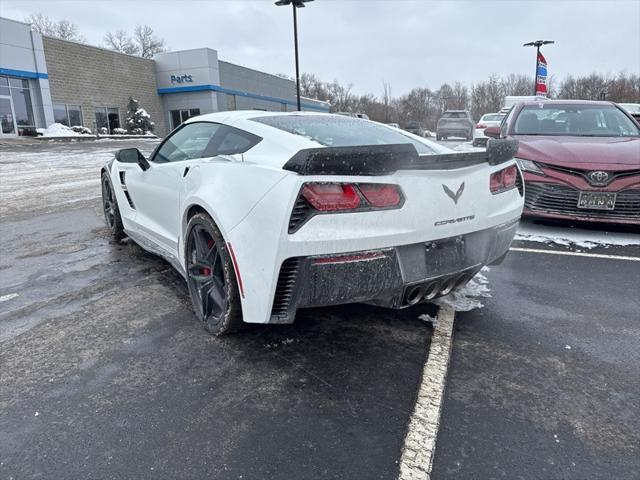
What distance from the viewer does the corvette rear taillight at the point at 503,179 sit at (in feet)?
8.96

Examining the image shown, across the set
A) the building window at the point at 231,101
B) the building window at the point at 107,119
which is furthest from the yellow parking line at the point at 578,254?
the building window at the point at 231,101

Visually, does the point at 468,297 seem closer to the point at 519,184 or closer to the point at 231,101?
the point at 519,184

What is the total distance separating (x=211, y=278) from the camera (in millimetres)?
2771

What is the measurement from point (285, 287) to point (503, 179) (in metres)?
1.58

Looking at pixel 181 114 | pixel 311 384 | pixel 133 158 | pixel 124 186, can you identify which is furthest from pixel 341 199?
pixel 181 114

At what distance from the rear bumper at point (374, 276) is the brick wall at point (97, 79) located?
30.8 metres

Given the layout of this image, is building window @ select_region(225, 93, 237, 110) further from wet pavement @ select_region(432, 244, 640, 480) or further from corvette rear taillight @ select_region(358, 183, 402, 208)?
corvette rear taillight @ select_region(358, 183, 402, 208)

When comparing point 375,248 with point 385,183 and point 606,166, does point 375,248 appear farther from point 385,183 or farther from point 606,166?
point 606,166

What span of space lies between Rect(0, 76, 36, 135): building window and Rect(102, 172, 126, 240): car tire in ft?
81.5

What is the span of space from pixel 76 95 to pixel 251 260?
31.9 metres

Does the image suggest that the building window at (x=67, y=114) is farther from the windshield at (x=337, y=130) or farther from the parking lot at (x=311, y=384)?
the windshield at (x=337, y=130)

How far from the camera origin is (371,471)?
172 centimetres

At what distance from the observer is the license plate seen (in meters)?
4.77

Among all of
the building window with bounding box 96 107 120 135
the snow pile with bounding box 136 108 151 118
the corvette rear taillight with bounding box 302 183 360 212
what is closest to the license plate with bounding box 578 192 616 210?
the corvette rear taillight with bounding box 302 183 360 212
